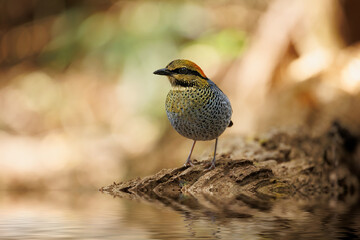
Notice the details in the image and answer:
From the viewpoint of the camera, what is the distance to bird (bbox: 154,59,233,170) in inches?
150

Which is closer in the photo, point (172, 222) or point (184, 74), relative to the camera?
point (172, 222)

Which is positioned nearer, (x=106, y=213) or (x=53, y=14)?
(x=106, y=213)

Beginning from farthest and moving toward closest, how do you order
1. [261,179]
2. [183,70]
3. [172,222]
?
1. [261,179]
2. [183,70]
3. [172,222]

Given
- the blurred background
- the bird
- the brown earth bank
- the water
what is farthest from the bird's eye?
the blurred background

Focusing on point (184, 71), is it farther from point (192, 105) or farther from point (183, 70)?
point (192, 105)

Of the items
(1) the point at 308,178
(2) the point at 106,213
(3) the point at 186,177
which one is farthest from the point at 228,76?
(2) the point at 106,213

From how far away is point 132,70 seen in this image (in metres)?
12.1

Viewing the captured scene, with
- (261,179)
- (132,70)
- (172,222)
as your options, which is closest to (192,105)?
(261,179)

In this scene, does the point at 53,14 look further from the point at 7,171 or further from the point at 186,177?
the point at 186,177

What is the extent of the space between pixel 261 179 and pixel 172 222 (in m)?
1.41

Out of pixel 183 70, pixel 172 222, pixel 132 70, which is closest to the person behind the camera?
pixel 172 222

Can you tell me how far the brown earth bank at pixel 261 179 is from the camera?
3580 mm

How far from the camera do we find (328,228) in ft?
8.76

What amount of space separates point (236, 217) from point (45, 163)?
898 cm
